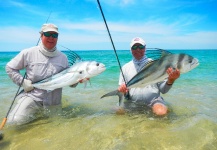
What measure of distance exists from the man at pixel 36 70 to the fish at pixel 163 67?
63.9 inches

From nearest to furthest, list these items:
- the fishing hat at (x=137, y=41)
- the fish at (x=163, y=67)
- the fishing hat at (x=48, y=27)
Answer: the fish at (x=163, y=67), the fishing hat at (x=48, y=27), the fishing hat at (x=137, y=41)

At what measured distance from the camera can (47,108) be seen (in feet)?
15.1

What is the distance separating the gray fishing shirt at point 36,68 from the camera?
440cm

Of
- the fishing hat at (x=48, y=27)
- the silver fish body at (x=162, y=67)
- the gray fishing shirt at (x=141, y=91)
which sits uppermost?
the fishing hat at (x=48, y=27)

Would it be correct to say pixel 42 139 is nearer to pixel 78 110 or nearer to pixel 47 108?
pixel 47 108

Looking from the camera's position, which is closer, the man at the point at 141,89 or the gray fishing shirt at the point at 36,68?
the gray fishing shirt at the point at 36,68

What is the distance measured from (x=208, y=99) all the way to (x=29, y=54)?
16.6 ft

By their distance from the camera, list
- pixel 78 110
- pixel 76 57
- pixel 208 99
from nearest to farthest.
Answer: pixel 76 57
pixel 78 110
pixel 208 99

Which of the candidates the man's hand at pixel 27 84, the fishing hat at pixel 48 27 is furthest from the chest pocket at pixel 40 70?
the fishing hat at pixel 48 27

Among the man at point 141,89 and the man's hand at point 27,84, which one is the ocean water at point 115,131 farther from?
the man's hand at point 27,84

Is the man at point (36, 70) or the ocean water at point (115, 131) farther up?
the man at point (36, 70)

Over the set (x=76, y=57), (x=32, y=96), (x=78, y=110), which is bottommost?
(x=78, y=110)

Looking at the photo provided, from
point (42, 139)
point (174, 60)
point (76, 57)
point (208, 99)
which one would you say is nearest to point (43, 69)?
point (76, 57)

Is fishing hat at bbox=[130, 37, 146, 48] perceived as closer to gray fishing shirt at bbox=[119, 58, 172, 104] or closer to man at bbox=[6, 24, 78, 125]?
gray fishing shirt at bbox=[119, 58, 172, 104]
